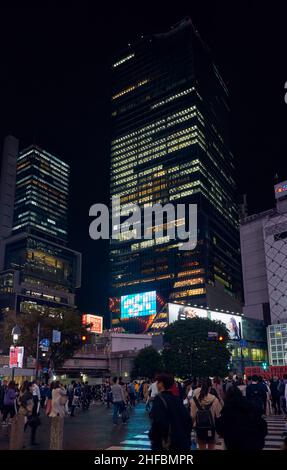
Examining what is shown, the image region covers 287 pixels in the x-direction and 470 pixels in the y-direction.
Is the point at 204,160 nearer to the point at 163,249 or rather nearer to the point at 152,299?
the point at 163,249

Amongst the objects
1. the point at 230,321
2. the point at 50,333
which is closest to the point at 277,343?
the point at 230,321

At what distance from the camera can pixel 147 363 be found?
68.3m

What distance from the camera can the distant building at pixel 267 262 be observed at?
93625 millimetres

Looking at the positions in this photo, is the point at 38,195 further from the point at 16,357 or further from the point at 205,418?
the point at 205,418

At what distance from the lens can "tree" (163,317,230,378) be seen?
5582 cm

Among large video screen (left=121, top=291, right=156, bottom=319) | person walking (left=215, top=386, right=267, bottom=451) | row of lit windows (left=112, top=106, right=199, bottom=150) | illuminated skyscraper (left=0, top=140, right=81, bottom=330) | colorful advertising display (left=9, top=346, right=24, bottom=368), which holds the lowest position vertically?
person walking (left=215, top=386, right=267, bottom=451)

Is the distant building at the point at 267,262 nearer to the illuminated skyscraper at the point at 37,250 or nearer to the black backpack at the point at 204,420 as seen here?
the illuminated skyscraper at the point at 37,250

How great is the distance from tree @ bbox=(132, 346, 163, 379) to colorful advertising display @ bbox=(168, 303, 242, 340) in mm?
6613

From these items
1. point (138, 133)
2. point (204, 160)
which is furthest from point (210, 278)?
point (138, 133)

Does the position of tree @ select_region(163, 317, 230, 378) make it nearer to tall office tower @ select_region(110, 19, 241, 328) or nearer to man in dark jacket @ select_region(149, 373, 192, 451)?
man in dark jacket @ select_region(149, 373, 192, 451)

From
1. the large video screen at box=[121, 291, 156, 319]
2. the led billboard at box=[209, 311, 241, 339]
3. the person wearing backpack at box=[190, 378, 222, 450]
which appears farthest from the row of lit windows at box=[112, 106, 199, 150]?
the person wearing backpack at box=[190, 378, 222, 450]

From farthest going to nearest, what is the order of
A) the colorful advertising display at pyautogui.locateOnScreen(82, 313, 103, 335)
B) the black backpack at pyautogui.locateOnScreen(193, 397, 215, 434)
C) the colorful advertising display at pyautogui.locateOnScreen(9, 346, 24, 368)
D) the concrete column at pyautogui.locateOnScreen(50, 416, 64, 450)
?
the colorful advertising display at pyautogui.locateOnScreen(82, 313, 103, 335)
the colorful advertising display at pyautogui.locateOnScreen(9, 346, 24, 368)
the concrete column at pyautogui.locateOnScreen(50, 416, 64, 450)
the black backpack at pyautogui.locateOnScreen(193, 397, 215, 434)

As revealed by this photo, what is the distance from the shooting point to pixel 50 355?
50719 millimetres
